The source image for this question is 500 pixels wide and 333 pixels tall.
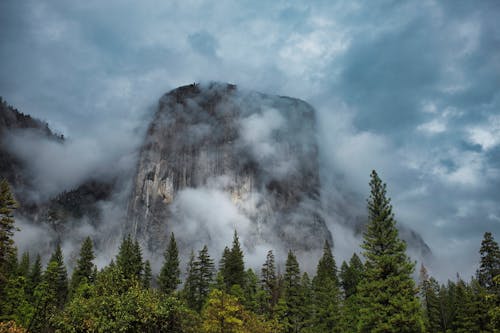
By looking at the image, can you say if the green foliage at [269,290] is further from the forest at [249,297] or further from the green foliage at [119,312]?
the green foliage at [119,312]

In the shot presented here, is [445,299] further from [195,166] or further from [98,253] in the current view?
[98,253]

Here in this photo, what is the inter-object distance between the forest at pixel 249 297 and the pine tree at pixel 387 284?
Result: 0.08 meters

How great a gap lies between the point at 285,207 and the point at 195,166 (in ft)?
157

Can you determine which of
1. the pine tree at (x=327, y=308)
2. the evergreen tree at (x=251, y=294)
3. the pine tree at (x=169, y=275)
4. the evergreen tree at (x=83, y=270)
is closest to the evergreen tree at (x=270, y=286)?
the evergreen tree at (x=251, y=294)

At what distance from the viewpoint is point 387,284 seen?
106ft

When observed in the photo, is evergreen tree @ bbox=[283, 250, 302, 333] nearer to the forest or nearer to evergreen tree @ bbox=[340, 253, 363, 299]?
the forest

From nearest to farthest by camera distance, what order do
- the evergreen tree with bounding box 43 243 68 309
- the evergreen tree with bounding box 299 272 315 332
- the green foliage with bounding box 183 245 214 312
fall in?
the evergreen tree with bounding box 299 272 315 332, the green foliage with bounding box 183 245 214 312, the evergreen tree with bounding box 43 243 68 309

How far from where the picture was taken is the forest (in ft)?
77.2

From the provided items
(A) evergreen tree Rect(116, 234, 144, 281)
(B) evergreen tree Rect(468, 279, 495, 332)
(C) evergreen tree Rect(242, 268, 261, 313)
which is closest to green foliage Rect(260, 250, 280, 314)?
(C) evergreen tree Rect(242, 268, 261, 313)

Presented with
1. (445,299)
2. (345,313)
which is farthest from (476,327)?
(445,299)

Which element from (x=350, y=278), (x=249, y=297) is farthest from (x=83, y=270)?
(x=350, y=278)

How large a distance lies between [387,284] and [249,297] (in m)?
30.7

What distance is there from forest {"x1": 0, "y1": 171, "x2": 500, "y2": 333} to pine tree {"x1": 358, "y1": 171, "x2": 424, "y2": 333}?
79 mm

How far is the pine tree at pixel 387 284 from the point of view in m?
31.1
